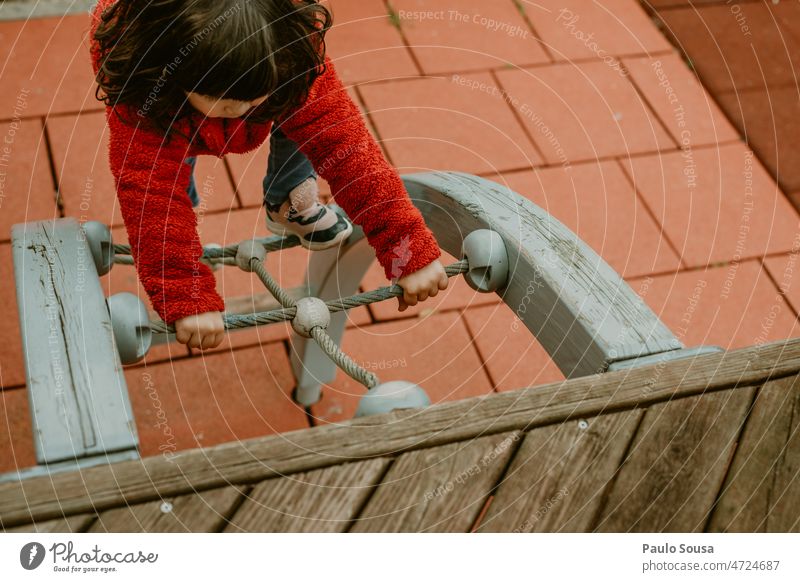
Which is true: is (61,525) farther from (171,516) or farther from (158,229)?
(158,229)

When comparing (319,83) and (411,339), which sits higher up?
(319,83)

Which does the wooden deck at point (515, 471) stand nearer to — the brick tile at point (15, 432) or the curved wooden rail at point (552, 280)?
the curved wooden rail at point (552, 280)

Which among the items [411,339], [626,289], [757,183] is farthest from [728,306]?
[626,289]

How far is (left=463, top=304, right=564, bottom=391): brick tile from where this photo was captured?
3.75ft

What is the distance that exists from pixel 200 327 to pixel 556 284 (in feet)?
0.89

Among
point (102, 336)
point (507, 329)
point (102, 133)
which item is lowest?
point (507, 329)

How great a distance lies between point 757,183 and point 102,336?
122 centimetres

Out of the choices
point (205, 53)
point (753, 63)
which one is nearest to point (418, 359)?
point (205, 53)

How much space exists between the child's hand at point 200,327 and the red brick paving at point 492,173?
0.41 meters

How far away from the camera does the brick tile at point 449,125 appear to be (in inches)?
54.1

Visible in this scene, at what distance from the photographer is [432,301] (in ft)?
3.95
